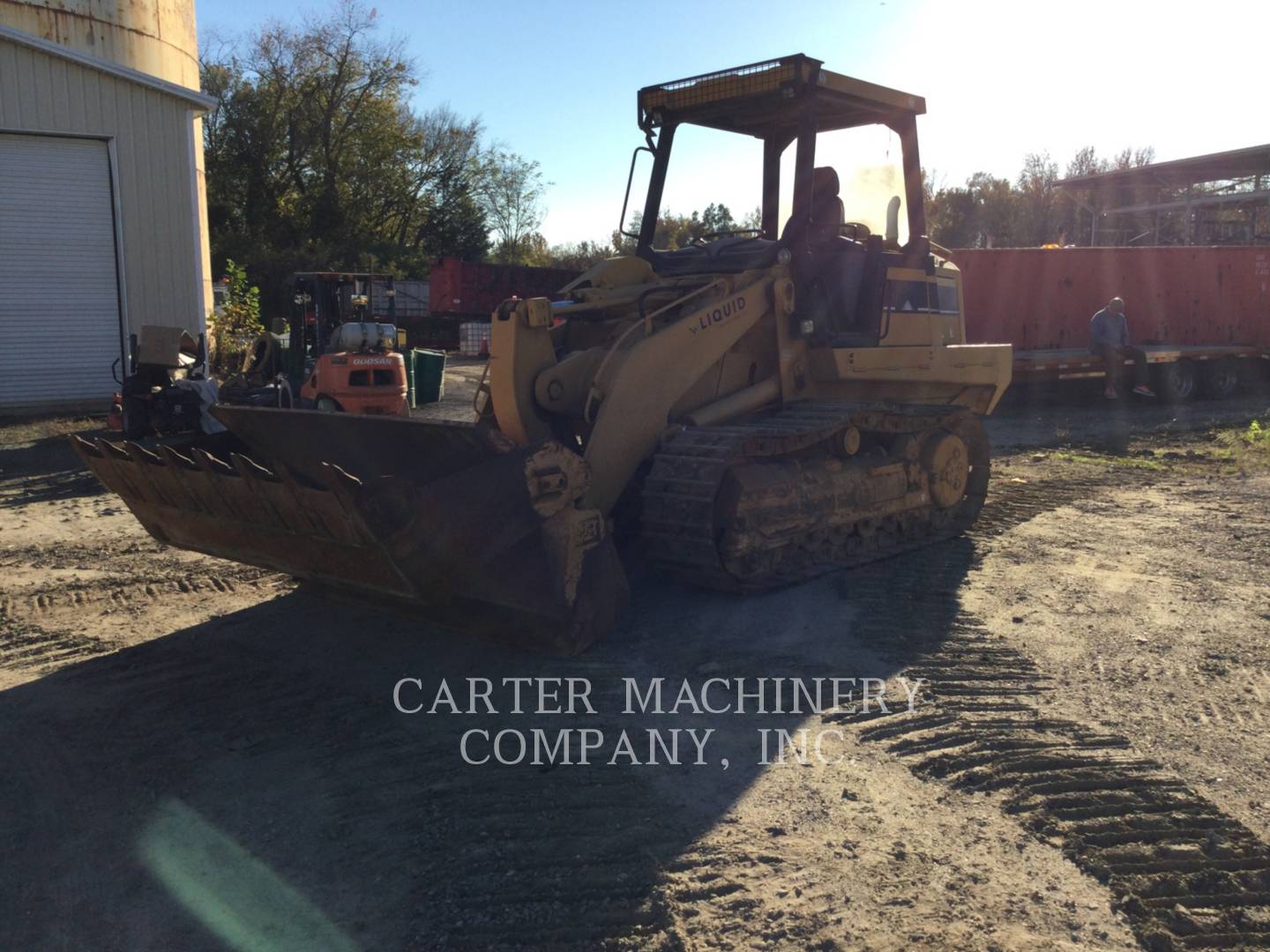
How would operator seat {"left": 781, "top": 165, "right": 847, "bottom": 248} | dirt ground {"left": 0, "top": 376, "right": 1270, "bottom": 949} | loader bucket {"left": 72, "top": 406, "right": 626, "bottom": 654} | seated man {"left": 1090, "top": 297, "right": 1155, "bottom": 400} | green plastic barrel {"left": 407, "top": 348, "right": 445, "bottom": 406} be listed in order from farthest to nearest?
green plastic barrel {"left": 407, "top": 348, "right": 445, "bottom": 406}, seated man {"left": 1090, "top": 297, "right": 1155, "bottom": 400}, operator seat {"left": 781, "top": 165, "right": 847, "bottom": 248}, loader bucket {"left": 72, "top": 406, "right": 626, "bottom": 654}, dirt ground {"left": 0, "top": 376, "right": 1270, "bottom": 949}

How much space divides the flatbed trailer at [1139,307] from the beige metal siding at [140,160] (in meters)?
12.5

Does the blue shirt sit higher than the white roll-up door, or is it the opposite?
the white roll-up door

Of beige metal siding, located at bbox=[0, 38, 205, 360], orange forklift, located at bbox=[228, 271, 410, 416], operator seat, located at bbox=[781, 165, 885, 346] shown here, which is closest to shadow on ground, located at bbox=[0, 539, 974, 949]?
operator seat, located at bbox=[781, 165, 885, 346]

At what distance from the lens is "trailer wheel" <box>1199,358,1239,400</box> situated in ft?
63.0

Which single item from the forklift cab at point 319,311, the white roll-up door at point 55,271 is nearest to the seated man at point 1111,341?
the forklift cab at point 319,311

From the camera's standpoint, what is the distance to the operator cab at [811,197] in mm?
6941

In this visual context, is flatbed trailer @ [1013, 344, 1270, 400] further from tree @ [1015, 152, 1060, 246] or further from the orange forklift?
tree @ [1015, 152, 1060, 246]

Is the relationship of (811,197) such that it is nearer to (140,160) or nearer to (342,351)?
(342,351)

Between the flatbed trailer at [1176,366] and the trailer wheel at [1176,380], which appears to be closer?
the flatbed trailer at [1176,366]

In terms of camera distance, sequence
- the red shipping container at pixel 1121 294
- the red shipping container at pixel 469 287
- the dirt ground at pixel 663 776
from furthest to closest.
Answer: the red shipping container at pixel 469 287, the red shipping container at pixel 1121 294, the dirt ground at pixel 663 776

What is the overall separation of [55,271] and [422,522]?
14.3 metres

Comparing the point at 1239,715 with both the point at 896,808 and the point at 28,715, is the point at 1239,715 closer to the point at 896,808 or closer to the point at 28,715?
the point at 896,808

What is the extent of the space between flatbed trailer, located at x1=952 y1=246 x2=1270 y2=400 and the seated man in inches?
7.8

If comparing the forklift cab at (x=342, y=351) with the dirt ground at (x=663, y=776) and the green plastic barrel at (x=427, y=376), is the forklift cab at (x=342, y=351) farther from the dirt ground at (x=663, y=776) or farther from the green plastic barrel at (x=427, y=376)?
the dirt ground at (x=663, y=776)
